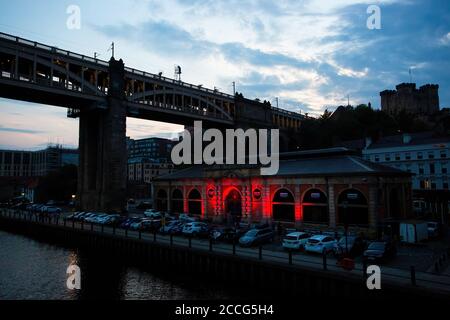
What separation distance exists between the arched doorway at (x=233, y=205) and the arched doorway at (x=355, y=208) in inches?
622

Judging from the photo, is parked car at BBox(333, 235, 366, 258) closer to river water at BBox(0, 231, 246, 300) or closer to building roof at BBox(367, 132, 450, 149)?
river water at BBox(0, 231, 246, 300)

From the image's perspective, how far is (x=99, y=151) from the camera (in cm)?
7044

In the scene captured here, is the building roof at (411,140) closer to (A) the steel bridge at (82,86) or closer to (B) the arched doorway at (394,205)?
(B) the arched doorway at (394,205)

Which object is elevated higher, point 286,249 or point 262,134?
point 262,134

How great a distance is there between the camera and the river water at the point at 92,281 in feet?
89.8

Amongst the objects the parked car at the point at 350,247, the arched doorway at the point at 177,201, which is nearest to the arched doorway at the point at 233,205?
the arched doorway at the point at 177,201

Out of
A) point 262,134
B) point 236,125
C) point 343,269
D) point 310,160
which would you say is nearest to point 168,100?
point 236,125

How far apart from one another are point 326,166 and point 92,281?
31.7 meters

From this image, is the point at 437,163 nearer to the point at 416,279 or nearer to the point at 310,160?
the point at 310,160

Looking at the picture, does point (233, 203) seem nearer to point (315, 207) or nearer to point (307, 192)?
point (307, 192)

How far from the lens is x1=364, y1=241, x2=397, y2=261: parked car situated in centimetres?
2578

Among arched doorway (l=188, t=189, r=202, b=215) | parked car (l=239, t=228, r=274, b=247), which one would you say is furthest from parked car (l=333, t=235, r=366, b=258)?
arched doorway (l=188, t=189, r=202, b=215)

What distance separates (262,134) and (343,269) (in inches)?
3418

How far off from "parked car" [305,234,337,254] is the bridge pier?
1824 inches
